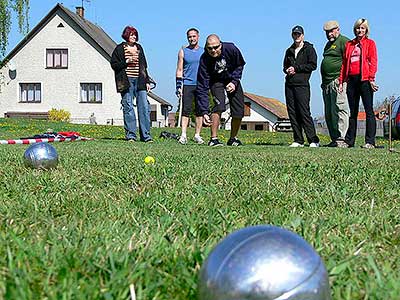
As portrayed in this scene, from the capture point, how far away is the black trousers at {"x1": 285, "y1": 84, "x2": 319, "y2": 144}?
11023mm

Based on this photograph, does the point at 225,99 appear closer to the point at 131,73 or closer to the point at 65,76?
the point at 131,73

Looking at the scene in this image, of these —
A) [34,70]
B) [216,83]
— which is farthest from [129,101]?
[34,70]

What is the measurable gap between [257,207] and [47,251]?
1356 millimetres

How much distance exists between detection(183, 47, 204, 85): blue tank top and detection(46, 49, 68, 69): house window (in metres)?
36.2

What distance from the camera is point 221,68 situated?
34.3 ft

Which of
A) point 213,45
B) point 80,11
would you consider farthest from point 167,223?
point 80,11

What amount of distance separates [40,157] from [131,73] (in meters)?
7.16

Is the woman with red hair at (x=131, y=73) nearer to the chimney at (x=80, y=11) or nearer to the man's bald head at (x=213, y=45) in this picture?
the man's bald head at (x=213, y=45)

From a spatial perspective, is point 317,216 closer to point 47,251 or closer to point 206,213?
point 206,213

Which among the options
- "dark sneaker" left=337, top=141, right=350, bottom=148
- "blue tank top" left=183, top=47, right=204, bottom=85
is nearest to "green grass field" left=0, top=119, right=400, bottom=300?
"dark sneaker" left=337, top=141, right=350, bottom=148

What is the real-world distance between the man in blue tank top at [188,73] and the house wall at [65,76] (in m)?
34.5

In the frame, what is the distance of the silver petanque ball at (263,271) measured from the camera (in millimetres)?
1411

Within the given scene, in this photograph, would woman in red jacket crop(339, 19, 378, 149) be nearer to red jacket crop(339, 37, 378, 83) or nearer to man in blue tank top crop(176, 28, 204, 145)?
red jacket crop(339, 37, 378, 83)

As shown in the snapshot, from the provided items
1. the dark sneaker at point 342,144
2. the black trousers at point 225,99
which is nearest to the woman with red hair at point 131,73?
the black trousers at point 225,99
